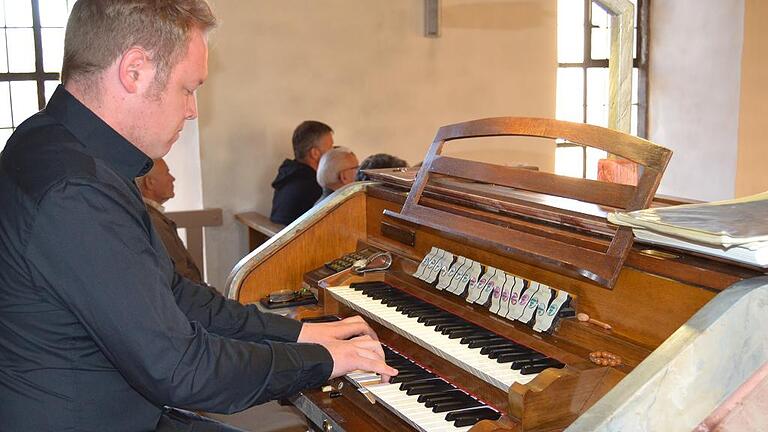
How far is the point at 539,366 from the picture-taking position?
2025 millimetres

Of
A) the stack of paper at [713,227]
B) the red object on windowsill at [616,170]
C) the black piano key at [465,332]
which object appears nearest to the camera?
the stack of paper at [713,227]

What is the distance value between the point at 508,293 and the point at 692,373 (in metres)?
0.87

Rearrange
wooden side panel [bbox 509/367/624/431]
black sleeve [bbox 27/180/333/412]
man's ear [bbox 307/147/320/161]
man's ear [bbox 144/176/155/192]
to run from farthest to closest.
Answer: man's ear [bbox 307/147/320/161] → man's ear [bbox 144/176/155/192] → wooden side panel [bbox 509/367/624/431] → black sleeve [bbox 27/180/333/412]

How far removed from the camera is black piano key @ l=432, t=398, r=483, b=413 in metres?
2.05

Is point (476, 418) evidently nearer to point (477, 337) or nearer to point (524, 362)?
point (524, 362)

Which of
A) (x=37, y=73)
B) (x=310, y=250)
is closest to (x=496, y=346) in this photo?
(x=310, y=250)

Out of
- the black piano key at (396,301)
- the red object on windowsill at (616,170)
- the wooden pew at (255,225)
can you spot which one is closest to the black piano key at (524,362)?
the black piano key at (396,301)

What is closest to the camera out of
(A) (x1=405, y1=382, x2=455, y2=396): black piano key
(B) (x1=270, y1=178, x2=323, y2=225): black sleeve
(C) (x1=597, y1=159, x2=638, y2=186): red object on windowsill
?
(A) (x1=405, y1=382, x2=455, y2=396): black piano key

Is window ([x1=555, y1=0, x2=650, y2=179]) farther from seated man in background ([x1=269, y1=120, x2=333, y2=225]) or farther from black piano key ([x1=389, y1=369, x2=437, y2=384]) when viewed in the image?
black piano key ([x1=389, y1=369, x2=437, y2=384])

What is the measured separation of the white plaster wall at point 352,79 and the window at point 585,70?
0.40m

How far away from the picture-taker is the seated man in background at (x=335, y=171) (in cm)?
527

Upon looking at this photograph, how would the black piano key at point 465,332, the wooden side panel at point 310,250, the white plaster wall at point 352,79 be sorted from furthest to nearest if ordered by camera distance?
the white plaster wall at point 352,79, the wooden side panel at point 310,250, the black piano key at point 465,332

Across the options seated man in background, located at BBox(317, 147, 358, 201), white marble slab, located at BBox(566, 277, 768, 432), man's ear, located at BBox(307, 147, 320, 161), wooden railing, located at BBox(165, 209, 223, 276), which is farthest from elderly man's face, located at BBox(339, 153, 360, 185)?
white marble slab, located at BBox(566, 277, 768, 432)

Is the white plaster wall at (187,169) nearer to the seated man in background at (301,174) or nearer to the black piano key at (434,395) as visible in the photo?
the seated man in background at (301,174)
